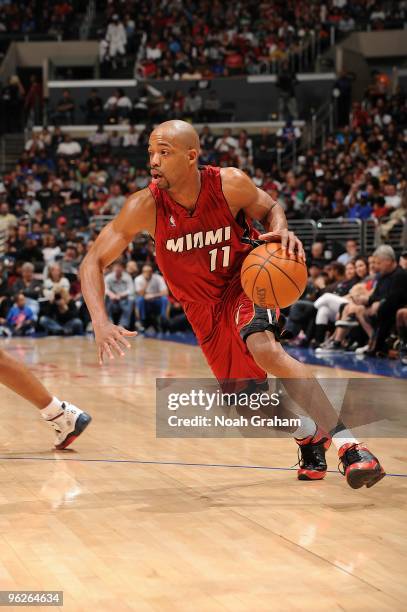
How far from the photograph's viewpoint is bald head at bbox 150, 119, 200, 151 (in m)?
4.77

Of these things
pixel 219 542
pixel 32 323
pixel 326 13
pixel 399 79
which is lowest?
pixel 32 323

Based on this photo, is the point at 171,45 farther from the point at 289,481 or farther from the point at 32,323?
the point at 289,481

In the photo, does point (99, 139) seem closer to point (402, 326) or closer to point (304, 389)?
point (402, 326)


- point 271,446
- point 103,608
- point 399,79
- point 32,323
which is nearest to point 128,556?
point 103,608

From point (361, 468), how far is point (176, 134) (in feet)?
6.19

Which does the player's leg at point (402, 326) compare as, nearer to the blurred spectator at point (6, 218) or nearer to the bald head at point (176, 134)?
the bald head at point (176, 134)

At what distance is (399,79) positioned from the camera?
1000 inches

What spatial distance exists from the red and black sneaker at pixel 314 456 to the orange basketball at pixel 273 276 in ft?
2.51

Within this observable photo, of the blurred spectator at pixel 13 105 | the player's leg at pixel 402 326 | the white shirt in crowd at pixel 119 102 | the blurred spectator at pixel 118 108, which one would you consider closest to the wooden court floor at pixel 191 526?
the player's leg at pixel 402 326

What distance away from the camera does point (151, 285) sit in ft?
54.9

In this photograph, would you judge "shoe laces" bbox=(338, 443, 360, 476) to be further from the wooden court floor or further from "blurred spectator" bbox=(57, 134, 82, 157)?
"blurred spectator" bbox=(57, 134, 82, 157)

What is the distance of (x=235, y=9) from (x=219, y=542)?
2645cm

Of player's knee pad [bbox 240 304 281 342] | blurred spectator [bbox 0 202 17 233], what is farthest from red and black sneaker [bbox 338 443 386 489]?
blurred spectator [bbox 0 202 17 233]

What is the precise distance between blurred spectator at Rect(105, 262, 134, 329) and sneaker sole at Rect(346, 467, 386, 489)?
487 inches
